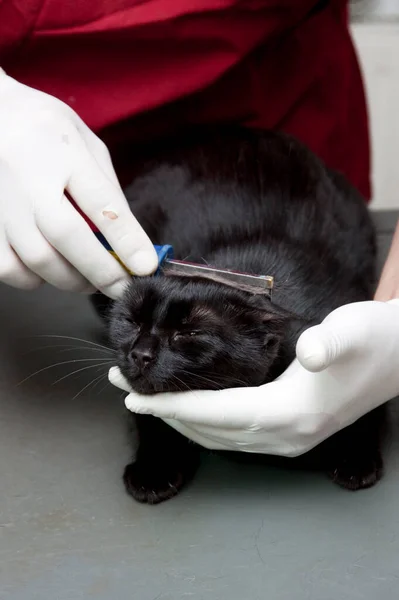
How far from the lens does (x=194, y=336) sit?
0.64m

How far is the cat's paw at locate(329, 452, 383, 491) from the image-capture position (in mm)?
635

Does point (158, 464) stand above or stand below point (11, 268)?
below

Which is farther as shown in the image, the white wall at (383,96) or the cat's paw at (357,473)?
the white wall at (383,96)

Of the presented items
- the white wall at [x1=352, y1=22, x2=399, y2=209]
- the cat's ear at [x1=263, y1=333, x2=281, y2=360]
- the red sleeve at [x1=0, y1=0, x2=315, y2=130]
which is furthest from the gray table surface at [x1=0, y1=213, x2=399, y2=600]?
the white wall at [x1=352, y1=22, x2=399, y2=209]

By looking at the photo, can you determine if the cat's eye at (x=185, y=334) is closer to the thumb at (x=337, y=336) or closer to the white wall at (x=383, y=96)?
the thumb at (x=337, y=336)

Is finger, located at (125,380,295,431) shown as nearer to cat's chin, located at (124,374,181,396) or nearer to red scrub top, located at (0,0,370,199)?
cat's chin, located at (124,374,181,396)

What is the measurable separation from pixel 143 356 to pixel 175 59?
44 cm

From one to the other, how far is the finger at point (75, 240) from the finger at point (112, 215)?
2 cm

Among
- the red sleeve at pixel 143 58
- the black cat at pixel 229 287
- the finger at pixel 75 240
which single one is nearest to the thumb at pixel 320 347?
the black cat at pixel 229 287

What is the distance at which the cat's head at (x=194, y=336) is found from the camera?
2.06 feet

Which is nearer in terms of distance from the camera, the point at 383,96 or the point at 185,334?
the point at 185,334

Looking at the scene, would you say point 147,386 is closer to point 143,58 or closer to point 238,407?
point 238,407

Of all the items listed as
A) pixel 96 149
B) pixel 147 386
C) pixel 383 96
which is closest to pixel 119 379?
pixel 147 386

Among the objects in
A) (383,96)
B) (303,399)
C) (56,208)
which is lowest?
(383,96)
